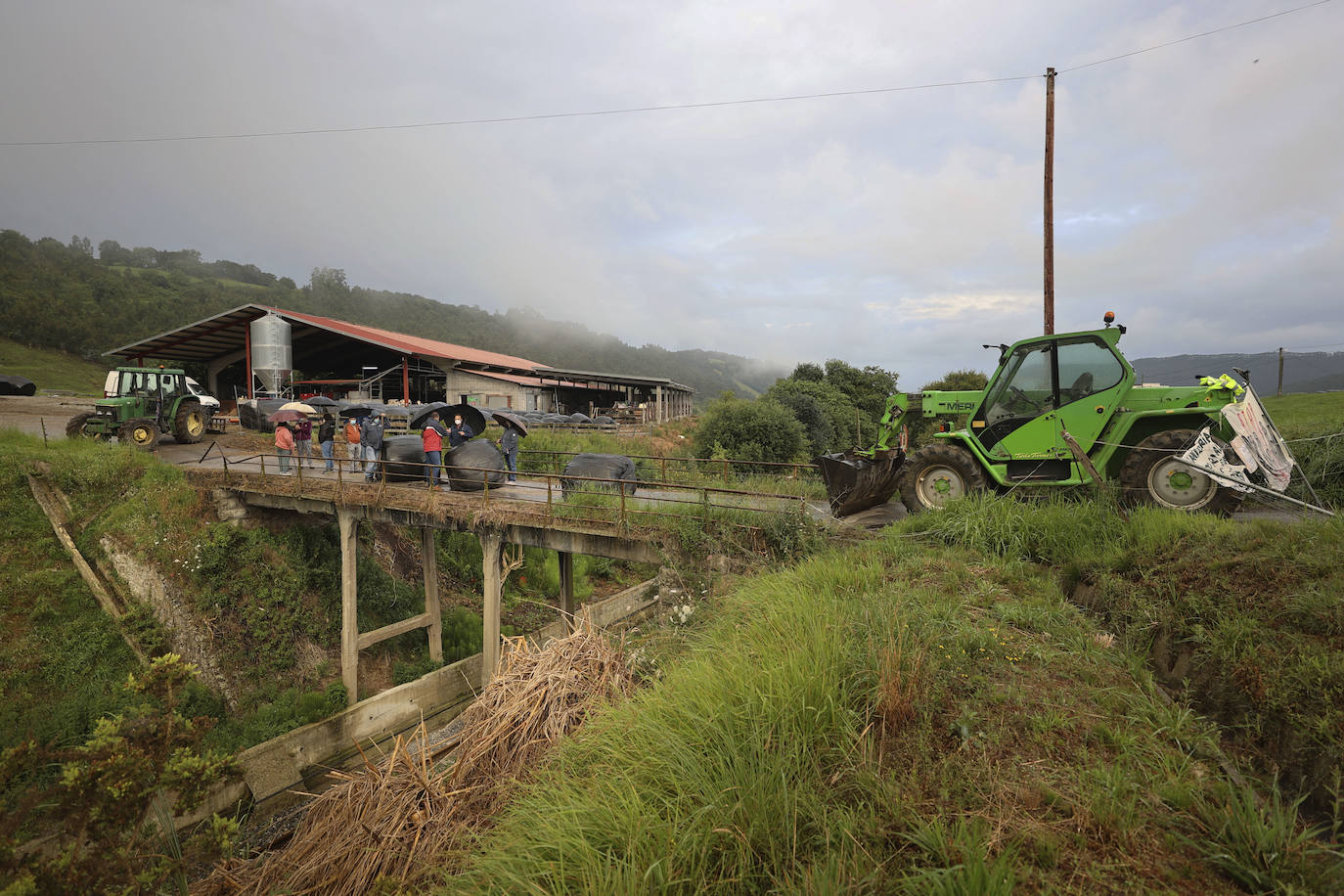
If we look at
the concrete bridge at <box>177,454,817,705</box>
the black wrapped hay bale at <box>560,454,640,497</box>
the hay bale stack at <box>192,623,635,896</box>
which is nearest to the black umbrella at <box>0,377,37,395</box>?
the concrete bridge at <box>177,454,817,705</box>

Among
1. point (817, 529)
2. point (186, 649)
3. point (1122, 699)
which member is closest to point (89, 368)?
point (186, 649)

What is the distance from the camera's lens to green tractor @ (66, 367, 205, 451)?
15938mm

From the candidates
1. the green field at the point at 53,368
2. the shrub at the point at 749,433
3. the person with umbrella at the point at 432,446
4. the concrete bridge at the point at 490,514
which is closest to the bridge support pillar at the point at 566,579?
the concrete bridge at the point at 490,514

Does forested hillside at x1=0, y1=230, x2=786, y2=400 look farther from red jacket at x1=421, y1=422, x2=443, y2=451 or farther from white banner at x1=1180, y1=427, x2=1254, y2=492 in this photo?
white banner at x1=1180, y1=427, x2=1254, y2=492

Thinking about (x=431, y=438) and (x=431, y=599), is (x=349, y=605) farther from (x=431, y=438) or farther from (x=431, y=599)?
(x=431, y=438)

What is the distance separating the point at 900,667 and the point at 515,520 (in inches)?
300

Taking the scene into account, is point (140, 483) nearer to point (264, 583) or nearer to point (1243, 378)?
point (264, 583)

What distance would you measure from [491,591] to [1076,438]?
9705mm

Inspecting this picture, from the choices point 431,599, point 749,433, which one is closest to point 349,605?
point 431,599

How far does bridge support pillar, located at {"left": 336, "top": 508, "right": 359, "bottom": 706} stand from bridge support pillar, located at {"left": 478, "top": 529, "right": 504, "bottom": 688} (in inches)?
129

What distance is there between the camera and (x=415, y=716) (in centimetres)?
1145

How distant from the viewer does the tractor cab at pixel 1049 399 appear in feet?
21.6

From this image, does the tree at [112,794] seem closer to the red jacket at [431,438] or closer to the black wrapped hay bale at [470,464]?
the black wrapped hay bale at [470,464]

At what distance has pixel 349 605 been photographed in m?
Answer: 12.0
